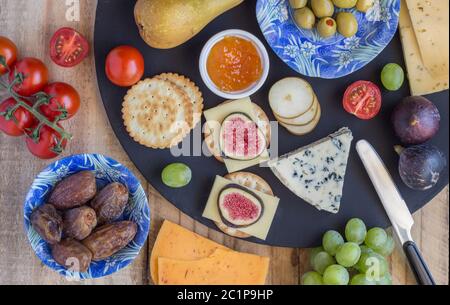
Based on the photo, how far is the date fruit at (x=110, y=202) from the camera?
5.86 feet

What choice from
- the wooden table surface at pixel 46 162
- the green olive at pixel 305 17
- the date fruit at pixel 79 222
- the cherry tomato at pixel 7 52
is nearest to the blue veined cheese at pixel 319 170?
the wooden table surface at pixel 46 162

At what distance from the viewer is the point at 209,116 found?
1940 millimetres

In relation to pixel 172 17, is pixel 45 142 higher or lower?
lower

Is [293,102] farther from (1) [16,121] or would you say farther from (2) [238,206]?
(1) [16,121]

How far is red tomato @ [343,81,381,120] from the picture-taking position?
192 cm

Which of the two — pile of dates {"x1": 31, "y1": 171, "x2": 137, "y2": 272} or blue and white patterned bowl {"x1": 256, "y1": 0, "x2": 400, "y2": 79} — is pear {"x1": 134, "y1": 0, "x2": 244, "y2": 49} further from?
pile of dates {"x1": 31, "y1": 171, "x2": 137, "y2": 272}

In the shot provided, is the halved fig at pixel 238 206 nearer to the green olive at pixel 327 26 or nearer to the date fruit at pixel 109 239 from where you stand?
the date fruit at pixel 109 239

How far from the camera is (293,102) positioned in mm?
1927

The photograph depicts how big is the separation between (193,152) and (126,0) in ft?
1.76

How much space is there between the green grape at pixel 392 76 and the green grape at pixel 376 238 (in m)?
0.47

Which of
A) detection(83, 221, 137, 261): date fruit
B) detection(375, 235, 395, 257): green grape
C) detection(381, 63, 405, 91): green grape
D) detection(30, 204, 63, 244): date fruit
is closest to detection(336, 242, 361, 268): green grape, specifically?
detection(375, 235, 395, 257): green grape

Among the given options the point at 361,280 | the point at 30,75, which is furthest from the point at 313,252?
the point at 30,75

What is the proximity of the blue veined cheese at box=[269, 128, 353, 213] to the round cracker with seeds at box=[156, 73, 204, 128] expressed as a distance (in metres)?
0.29

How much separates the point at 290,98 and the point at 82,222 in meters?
0.76
